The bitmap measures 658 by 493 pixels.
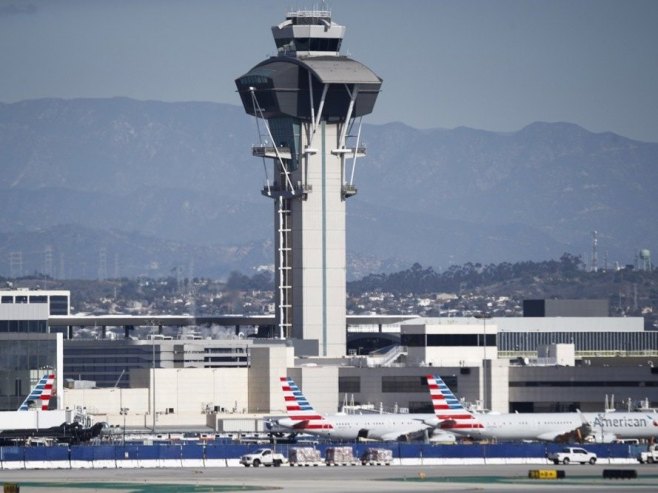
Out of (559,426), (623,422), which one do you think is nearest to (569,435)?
(559,426)

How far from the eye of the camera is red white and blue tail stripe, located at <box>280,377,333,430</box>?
156 meters

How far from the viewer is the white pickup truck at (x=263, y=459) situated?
134 metres

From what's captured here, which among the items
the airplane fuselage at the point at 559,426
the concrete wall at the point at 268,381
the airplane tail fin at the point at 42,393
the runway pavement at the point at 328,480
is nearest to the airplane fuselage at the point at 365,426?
the airplane fuselage at the point at 559,426

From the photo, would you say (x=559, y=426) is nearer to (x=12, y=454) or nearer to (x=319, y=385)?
(x=319, y=385)

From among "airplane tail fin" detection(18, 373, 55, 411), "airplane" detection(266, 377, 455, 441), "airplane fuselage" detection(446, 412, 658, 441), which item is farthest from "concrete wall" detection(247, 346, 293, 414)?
"airplane fuselage" detection(446, 412, 658, 441)

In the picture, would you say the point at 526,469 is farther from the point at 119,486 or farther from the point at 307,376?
the point at 307,376

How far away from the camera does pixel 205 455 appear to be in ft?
444

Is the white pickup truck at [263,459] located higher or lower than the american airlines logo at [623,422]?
lower

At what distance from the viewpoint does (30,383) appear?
16925 centimetres

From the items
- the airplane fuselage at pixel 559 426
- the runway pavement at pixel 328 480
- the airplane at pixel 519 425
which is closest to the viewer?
the runway pavement at pixel 328 480

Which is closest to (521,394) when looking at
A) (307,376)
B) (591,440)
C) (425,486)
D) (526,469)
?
(307,376)

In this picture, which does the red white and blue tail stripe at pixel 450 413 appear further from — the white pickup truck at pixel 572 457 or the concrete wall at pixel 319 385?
the concrete wall at pixel 319 385

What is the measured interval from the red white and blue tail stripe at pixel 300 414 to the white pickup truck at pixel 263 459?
2087 centimetres

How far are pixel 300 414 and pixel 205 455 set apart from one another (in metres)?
22.8
